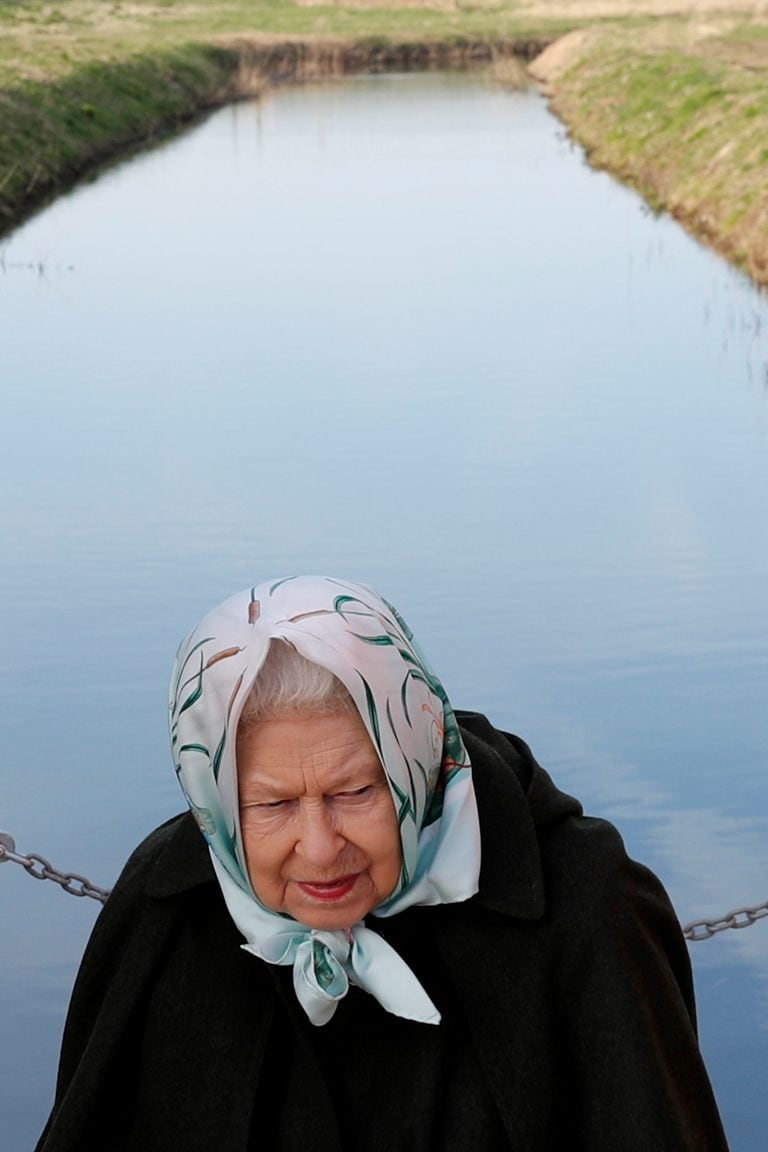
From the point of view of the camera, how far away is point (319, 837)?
2.47 m

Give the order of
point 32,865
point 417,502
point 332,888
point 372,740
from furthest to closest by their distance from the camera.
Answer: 1. point 417,502
2. point 32,865
3. point 332,888
4. point 372,740

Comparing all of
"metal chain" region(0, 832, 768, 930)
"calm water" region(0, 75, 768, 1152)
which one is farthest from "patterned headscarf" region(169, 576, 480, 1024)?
"calm water" region(0, 75, 768, 1152)

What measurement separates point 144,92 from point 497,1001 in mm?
31215

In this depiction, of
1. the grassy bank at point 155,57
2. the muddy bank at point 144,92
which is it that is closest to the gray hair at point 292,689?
the muddy bank at point 144,92

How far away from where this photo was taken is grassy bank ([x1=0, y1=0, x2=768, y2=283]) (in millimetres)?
19625

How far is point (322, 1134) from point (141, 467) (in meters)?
7.78

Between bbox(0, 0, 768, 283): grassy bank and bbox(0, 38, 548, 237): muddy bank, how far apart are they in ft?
0.14

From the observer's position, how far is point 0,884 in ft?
18.7

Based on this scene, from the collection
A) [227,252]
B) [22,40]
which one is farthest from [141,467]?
[22,40]

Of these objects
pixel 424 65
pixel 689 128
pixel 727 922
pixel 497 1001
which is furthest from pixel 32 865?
pixel 424 65

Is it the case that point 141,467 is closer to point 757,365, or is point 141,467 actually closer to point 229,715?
point 757,365

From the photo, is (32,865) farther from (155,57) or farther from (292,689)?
(155,57)

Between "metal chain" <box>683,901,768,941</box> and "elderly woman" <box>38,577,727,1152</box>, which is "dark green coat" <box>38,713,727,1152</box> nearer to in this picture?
"elderly woman" <box>38,577,727,1152</box>

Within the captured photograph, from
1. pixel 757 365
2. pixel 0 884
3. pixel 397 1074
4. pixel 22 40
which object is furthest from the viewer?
pixel 22 40
